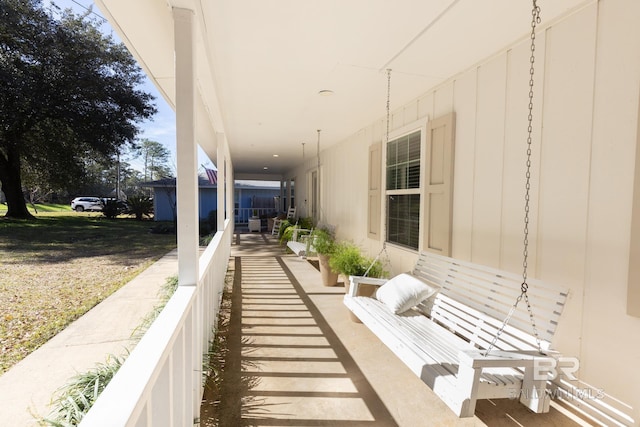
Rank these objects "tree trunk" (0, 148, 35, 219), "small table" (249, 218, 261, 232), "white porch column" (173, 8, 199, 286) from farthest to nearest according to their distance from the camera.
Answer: "small table" (249, 218, 261, 232) < "tree trunk" (0, 148, 35, 219) < "white porch column" (173, 8, 199, 286)

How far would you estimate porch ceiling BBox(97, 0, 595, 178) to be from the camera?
1.78 m

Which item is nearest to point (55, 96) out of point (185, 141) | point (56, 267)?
point (56, 267)

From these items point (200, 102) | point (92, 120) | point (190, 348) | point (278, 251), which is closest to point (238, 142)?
point (278, 251)

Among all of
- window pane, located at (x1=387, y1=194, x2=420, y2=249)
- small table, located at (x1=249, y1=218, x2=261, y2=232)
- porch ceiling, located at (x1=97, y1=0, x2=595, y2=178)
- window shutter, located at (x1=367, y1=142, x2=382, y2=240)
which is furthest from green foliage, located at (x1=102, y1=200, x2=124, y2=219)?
window pane, located at (x1=387, y1=194, x2=420, y2=249)

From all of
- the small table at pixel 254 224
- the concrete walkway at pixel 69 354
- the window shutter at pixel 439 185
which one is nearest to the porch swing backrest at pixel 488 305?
the window shutter at pixel 439 185

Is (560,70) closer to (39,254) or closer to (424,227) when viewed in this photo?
(424,227)

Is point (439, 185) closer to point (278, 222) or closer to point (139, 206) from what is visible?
point (278, 222)

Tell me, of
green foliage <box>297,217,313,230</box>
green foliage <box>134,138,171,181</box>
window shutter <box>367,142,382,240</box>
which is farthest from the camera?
green foliage <box>134,138,171,181</box>

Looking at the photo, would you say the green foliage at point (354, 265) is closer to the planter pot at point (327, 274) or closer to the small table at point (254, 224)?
the planter pot at point (327, 274)

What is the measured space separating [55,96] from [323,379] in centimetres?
1209

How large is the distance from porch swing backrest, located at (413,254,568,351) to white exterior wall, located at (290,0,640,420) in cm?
30

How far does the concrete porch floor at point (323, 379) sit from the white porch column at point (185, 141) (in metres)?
0.97

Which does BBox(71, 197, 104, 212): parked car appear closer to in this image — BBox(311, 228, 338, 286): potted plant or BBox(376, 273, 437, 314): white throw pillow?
BBox(311, 228, 338, 286): potted plant

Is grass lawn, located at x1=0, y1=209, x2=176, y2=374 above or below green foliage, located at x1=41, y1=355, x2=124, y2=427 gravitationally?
below
